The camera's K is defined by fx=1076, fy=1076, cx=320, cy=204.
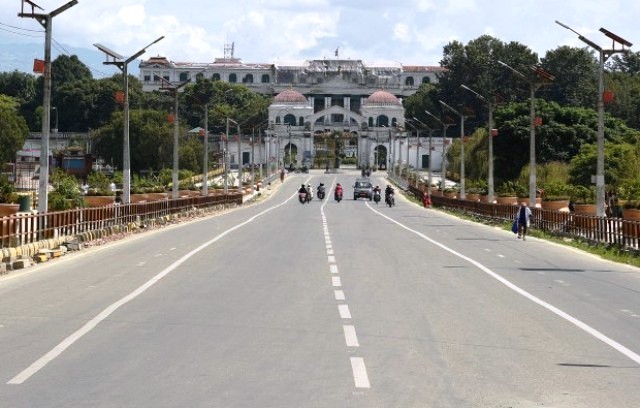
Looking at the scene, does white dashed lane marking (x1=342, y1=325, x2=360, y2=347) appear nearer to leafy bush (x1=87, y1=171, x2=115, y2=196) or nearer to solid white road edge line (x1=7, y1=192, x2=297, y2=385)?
solid white road edge line (x1=7, y1=192, x2=297, y2=385)

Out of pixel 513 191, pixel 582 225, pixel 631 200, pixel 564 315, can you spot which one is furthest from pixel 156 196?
pixel 564 315

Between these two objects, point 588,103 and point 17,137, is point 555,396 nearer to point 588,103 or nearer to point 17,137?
point 17,137

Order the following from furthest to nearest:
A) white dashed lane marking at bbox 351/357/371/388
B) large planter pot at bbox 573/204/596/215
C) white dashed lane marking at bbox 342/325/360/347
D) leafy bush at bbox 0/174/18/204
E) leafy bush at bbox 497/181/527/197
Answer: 1. leafy bush at bbox 497/181/527/197
2. large planter pot at bbox 573/204/596/215
3. leafy bush at bbox 0/174/18/204
4. white dashed lane marking at bbox 342/325/360/347
5. white dashed lane marking at bbox 351/357/371/388

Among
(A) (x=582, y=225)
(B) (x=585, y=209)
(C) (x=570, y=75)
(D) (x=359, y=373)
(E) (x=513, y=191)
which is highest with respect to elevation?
(C) (x=570, y=75)

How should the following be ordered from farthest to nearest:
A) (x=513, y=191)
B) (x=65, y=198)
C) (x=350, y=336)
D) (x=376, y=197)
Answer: (x=376, y=197)
(x=513, y=191)
(x=65, y=198)
(x=350, y=336)

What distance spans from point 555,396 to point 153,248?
22.5 metres

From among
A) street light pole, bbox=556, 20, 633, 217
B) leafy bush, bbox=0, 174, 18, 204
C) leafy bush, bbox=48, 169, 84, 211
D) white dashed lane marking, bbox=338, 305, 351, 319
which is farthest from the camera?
leafy bush, bbox=0, 174, 18, 204

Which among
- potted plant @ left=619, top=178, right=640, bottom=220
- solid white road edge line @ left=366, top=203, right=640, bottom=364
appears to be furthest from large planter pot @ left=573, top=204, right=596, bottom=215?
solid white road edge line @ left=366, top=203, right=640, bottom=364

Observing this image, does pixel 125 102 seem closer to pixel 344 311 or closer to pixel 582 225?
pixel 582 225

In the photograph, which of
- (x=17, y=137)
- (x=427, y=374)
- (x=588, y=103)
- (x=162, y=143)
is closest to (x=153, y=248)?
(x=427, y=374)

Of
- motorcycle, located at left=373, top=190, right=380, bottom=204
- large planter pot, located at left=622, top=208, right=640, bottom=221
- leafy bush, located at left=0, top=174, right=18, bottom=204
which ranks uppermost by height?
leafy bush, located at left=0, top=174, right=18, bottom=204

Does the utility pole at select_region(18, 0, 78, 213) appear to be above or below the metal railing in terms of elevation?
above

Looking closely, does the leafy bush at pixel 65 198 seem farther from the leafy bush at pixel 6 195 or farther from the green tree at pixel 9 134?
the green tree at pixel 9 134

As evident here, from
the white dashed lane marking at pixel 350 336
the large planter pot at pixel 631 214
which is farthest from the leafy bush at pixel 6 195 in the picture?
the white dashed lane marking at pixel 350 336
